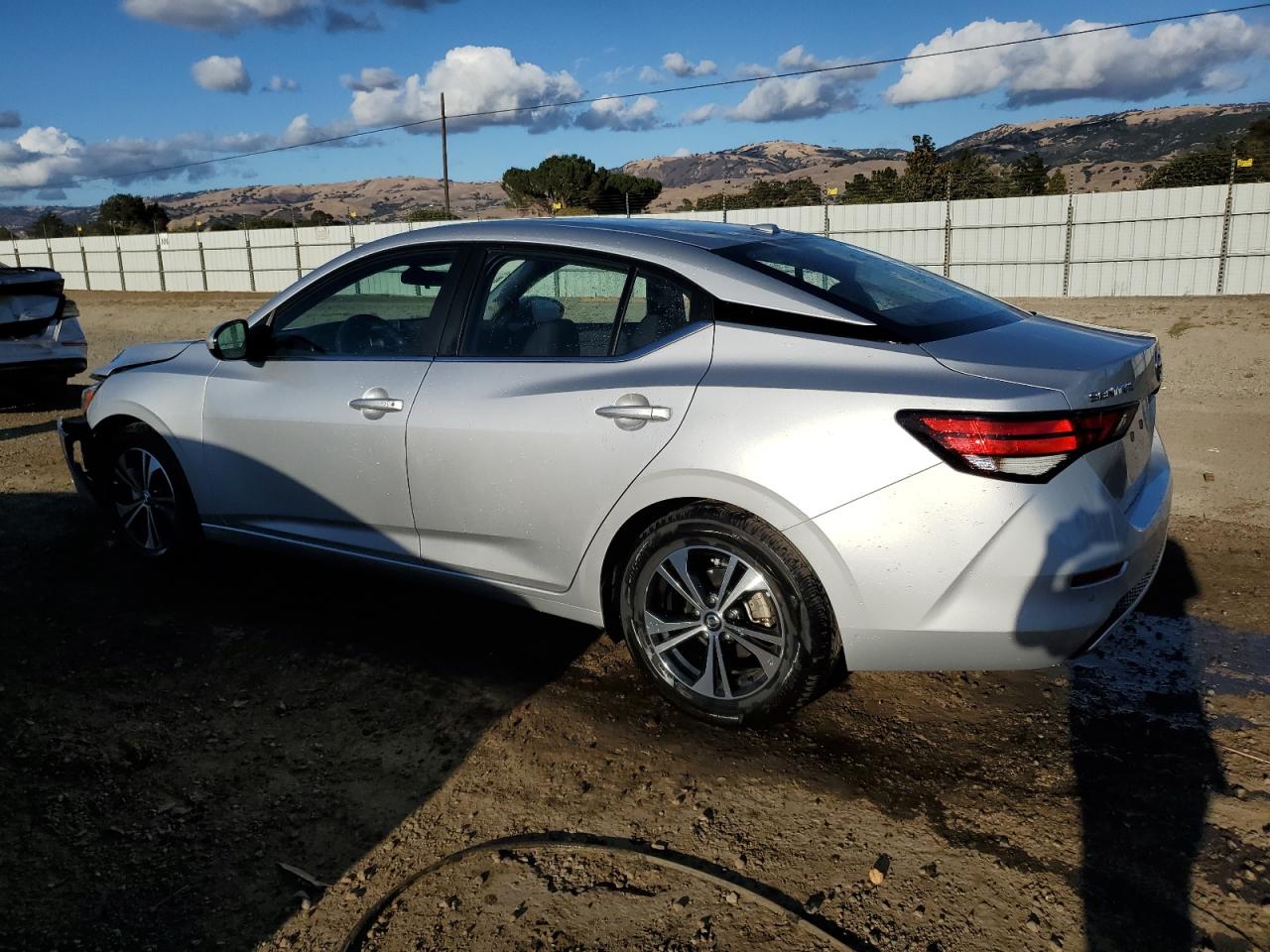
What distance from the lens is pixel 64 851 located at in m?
2.84

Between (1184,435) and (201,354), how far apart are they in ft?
23.7

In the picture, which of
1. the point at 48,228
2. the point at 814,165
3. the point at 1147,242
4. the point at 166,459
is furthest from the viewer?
the point at 814,165

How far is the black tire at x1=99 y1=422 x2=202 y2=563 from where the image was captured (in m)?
4.91

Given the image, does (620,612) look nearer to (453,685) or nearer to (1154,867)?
(453,685)

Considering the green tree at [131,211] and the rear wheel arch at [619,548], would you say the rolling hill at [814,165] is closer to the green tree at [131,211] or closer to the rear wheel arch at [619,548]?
the green tree at [131,211]

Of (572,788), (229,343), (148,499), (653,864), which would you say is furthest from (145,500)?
(653,864)

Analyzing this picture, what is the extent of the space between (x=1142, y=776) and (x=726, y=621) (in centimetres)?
132

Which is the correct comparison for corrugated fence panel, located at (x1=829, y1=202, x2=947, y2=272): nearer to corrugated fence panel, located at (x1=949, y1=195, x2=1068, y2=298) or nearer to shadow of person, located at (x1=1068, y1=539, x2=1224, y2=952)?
corrugated fence panel, located at (x1=949, y1=195, x2=1068, y2=298)

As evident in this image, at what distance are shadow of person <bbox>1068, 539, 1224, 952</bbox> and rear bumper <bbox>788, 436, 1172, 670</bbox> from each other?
29 centimetres

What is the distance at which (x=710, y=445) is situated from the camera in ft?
10.4

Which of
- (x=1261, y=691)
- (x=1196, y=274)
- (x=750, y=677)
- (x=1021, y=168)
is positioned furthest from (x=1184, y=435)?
(x=1021, y=168)

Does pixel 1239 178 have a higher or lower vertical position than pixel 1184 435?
higher

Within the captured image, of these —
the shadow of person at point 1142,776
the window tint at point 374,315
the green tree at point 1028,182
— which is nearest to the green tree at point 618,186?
the green tree at point 1028,182

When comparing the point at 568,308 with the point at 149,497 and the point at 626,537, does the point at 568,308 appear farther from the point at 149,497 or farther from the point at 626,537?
the point at 149,497
